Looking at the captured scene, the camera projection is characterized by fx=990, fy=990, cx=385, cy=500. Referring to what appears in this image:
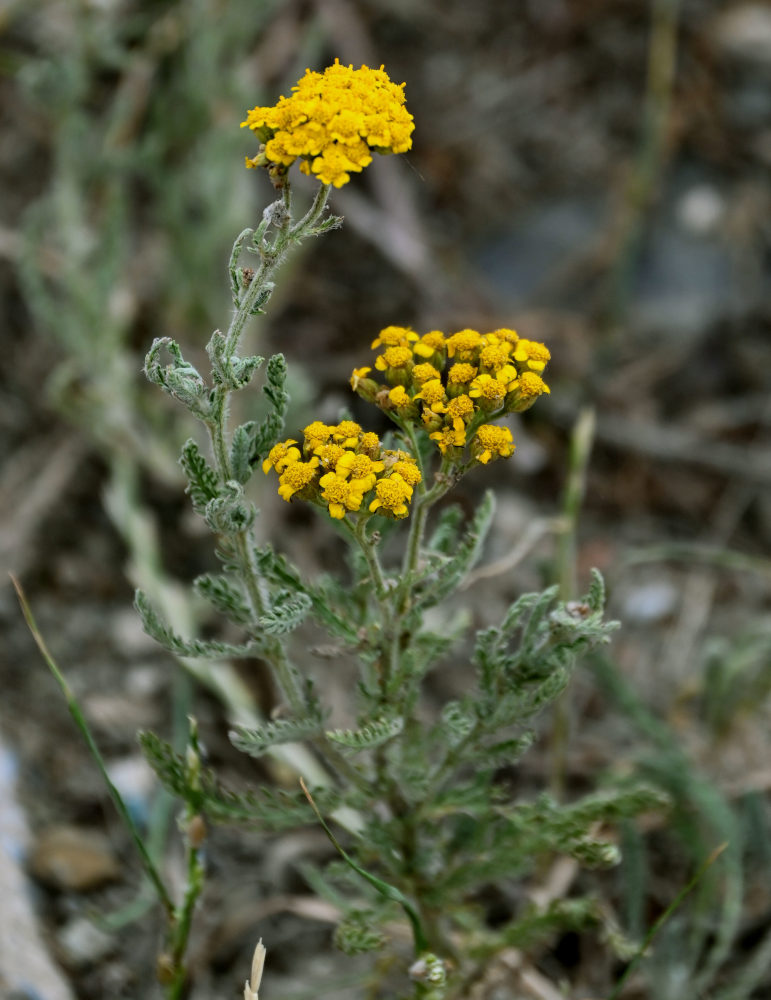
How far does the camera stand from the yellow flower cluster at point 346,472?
1.62 metres

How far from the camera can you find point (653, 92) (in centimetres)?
473

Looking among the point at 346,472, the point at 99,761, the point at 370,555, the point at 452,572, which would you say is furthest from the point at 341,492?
the point at 99,761

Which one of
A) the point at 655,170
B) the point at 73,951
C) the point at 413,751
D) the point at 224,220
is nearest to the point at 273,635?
the point at 413,751

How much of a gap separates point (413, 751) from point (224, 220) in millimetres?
2610

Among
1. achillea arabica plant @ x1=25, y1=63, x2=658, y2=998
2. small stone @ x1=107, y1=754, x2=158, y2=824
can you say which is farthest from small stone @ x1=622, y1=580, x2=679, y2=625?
small stone @ x1=107, y1=754, x2=158, y2=824

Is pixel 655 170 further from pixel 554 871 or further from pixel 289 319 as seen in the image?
pixel 554 871

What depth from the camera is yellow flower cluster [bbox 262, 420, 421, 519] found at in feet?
5.30

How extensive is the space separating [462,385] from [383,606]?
0.43 metres

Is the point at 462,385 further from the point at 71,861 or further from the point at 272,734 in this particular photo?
the point at 71,861

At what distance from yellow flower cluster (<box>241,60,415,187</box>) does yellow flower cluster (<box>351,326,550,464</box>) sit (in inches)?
12.8

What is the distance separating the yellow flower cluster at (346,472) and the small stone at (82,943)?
1.43 meters

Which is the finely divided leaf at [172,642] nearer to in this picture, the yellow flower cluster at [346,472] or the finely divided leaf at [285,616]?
the finely divided leaf at [285,616]

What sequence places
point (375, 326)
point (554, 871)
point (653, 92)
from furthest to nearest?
point (653, 92)
point (375, 326)
point (554, 871)

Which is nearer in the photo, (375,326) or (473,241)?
(375,326)
